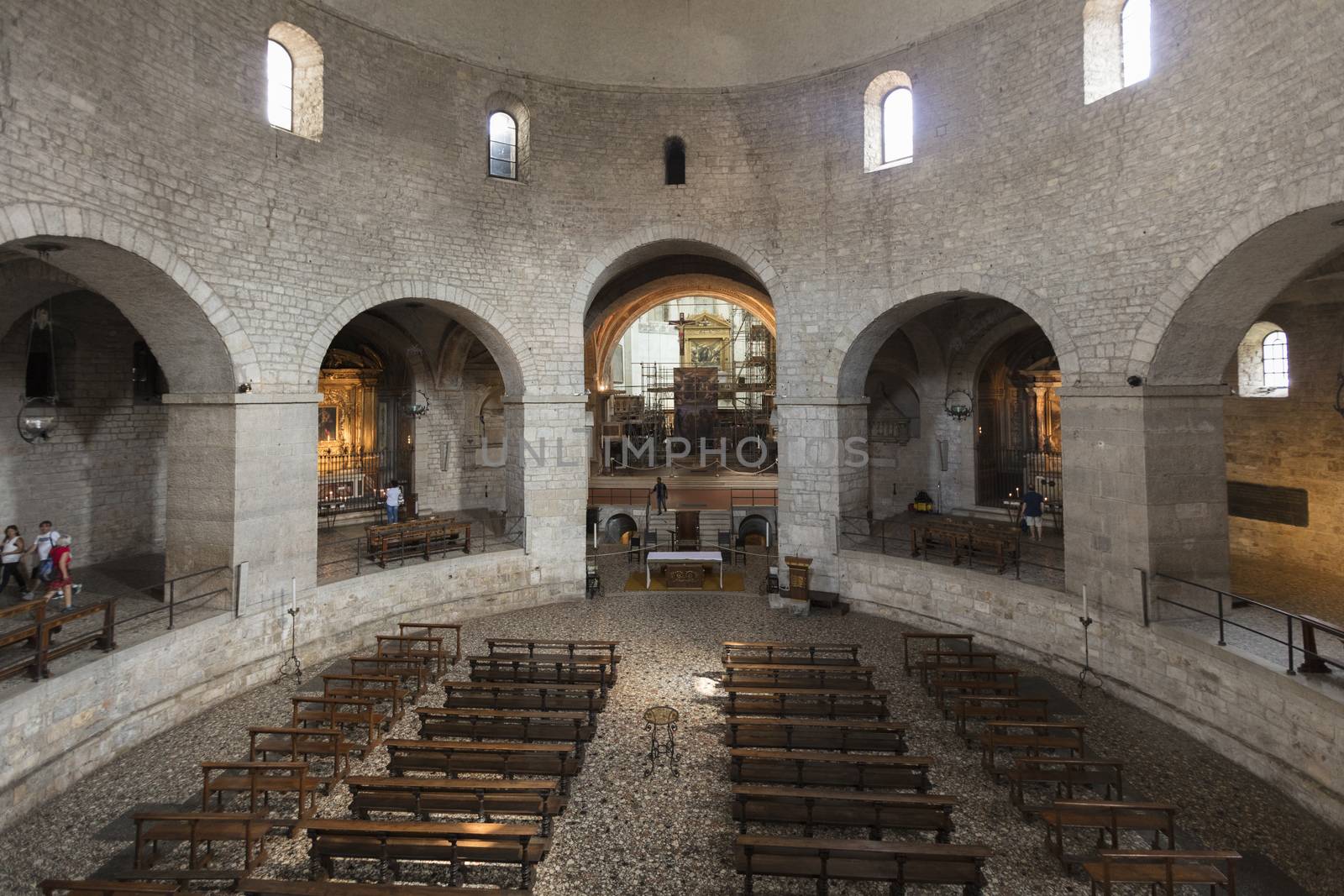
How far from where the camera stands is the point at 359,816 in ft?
22.0

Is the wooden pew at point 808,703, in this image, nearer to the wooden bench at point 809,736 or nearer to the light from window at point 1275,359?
the wooden bench at point 809,736

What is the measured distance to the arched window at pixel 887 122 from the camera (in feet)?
45.0

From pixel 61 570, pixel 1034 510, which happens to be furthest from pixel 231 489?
pixel 1034 510

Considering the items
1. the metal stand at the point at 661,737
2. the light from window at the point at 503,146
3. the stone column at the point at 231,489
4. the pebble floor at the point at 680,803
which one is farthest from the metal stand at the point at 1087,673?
the light from window at the point at 503,146

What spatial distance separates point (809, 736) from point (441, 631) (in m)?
7.84

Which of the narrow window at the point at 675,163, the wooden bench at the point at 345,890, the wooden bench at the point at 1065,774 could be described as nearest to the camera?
the wooden bench at the point at 345,890

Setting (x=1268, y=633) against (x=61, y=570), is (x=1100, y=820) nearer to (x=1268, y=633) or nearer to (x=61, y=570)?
(x=1268, y=633)

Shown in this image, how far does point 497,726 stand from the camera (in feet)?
27.1

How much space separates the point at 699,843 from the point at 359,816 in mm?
3278

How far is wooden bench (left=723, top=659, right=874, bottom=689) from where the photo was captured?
365 inches

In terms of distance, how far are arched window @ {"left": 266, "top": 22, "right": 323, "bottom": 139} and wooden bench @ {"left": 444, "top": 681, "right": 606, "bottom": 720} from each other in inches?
372

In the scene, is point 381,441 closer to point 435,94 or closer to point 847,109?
point 435,94

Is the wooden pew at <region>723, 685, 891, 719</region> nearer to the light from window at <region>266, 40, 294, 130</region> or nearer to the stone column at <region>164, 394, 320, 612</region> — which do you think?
the stone column at <region>164, 394, 320, 612</region>

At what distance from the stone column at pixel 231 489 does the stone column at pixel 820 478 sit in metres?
9.38
